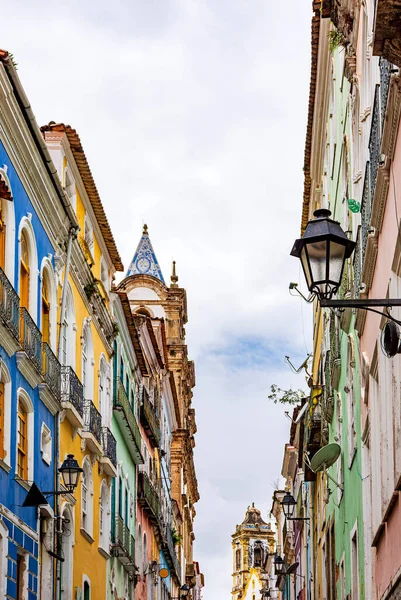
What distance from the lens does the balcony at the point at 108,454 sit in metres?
32.1

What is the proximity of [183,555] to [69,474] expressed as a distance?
54.0 meters

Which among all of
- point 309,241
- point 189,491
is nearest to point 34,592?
point 309,241

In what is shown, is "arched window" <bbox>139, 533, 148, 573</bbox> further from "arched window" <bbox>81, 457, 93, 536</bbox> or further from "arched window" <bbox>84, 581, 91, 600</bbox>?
"arched window" <bbox>84, 581, 91, 600</bbox>

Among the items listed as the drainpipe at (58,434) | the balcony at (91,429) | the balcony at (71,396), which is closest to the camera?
the drainpipe at (58,434)

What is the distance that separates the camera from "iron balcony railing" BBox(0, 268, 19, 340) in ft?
66.7

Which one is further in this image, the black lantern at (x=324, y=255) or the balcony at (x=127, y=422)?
the balcony at (x=127, y=422)

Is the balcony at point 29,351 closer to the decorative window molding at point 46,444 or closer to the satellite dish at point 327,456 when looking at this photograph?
the decorative window molding at point 46,444

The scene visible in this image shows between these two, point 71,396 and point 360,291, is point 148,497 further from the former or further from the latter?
point 360,291

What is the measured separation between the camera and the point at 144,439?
149 feet

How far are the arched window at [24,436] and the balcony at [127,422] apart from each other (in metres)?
12.2

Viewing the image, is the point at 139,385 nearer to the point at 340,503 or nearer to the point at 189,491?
the point at 340,503

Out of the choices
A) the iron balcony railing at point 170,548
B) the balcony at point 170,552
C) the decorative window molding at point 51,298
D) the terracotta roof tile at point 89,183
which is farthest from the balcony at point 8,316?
the iron balcony railing at point 170,548

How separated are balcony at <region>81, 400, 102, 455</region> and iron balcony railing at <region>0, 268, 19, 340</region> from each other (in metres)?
7.90

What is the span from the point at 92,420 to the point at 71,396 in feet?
11.3
